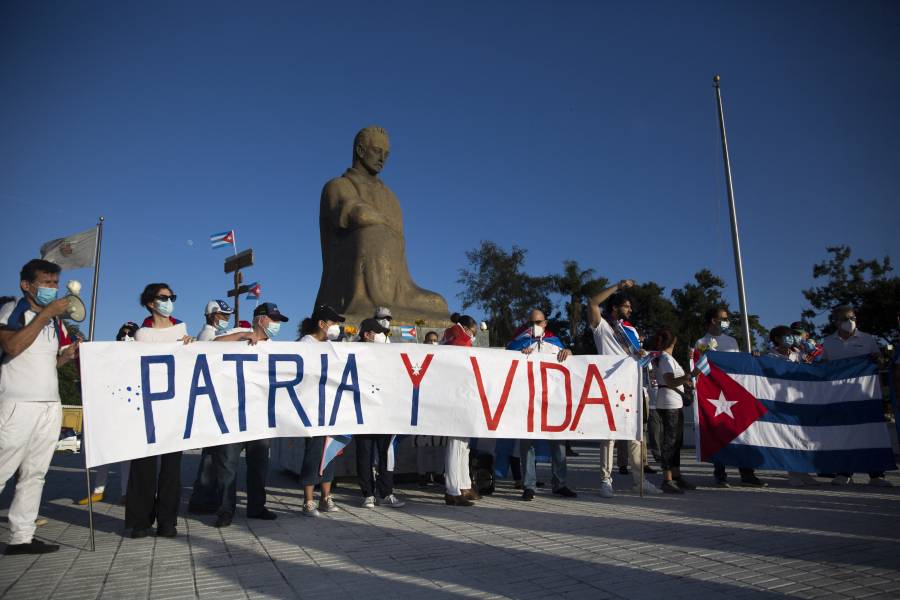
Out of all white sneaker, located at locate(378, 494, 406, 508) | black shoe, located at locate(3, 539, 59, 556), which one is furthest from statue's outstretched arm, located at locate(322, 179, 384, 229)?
black shoe, located at locate(3, 539, 59, 556)

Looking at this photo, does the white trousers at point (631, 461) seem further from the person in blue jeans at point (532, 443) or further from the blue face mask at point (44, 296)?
the blue face mask at point (44, 296)

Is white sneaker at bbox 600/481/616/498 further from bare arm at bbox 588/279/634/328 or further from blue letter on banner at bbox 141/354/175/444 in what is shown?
blue letter on banner at bbox 141/354/175/444

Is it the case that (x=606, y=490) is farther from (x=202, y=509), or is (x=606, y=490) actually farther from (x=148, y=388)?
(x=148, y=388)

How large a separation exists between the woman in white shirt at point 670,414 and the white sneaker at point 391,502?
120 inches

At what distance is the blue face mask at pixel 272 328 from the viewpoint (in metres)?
6.09

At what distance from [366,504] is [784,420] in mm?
5215

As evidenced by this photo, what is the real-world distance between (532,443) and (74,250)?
7.13 m

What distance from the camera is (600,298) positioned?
255 inches

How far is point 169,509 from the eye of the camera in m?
4.89

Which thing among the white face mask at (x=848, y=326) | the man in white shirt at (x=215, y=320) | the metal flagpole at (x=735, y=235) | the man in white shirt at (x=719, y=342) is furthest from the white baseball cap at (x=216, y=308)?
the metal flagpole at (x=735, y=235)

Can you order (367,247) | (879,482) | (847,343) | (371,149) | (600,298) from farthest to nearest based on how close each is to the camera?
(371,149)
(367,247)
(847,343)
(879,482)
(600,298)

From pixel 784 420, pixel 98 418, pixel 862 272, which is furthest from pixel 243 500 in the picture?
pixel 862 272

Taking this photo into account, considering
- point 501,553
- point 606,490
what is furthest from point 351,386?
point 606,490

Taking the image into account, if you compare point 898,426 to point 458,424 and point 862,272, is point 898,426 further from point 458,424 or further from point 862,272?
point 862,272
